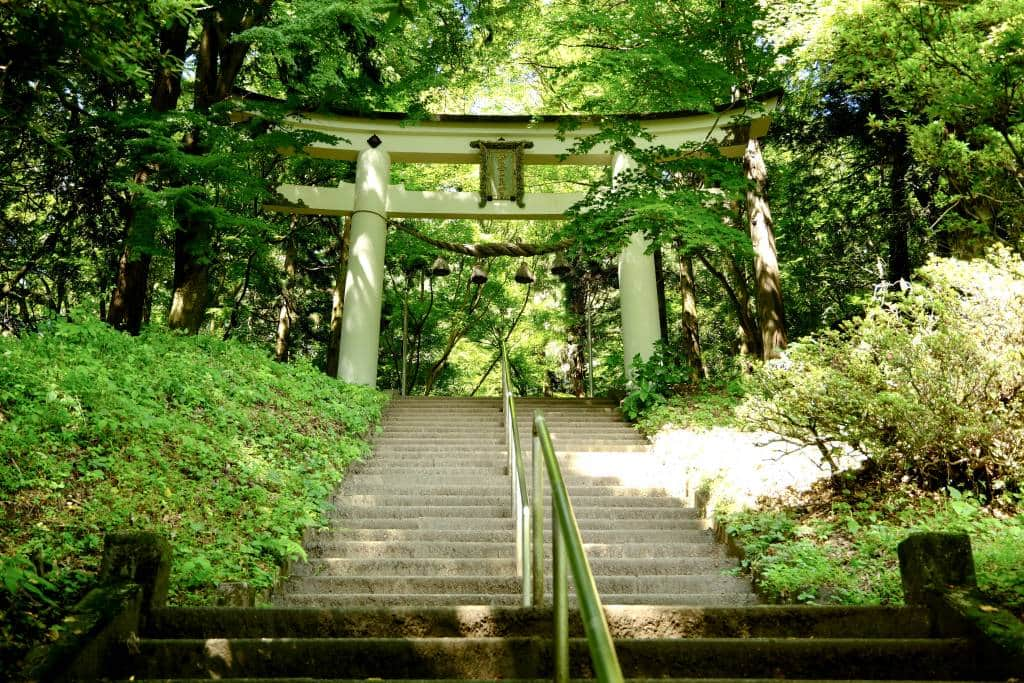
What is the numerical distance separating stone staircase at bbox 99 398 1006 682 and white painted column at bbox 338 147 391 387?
3828 mm

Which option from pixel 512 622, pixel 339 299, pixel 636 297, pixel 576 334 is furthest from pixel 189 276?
pixel 576 334

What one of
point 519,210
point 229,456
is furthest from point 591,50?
point 229,456

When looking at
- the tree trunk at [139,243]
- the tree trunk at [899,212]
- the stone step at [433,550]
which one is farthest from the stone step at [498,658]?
the tree trunk at [899,212]

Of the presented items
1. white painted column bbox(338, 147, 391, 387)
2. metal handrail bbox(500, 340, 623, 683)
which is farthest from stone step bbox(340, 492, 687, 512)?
white painted column bbox(338, 147, 391, 387)

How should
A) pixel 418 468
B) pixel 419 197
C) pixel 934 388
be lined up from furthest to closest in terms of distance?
pixel 419 197
pixel 418 468
pixel 934 388

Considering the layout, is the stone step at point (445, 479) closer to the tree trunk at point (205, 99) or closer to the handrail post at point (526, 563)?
the handrail post at point (526, 563)

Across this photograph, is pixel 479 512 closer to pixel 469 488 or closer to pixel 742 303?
pixel 469 488

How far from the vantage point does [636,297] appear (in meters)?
11.4

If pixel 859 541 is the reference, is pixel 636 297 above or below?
above

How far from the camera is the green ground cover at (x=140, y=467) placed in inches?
131

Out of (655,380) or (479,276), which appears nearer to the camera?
(655,380)

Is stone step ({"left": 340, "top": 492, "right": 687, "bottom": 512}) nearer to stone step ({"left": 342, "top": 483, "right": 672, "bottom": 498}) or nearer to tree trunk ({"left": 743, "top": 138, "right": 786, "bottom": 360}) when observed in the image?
stone step ({"left": 342, "top": 483, "right": 672, "bottom": 498})

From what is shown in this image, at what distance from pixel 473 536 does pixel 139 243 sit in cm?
485

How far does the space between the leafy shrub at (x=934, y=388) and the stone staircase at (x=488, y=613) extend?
1312 millimetres
